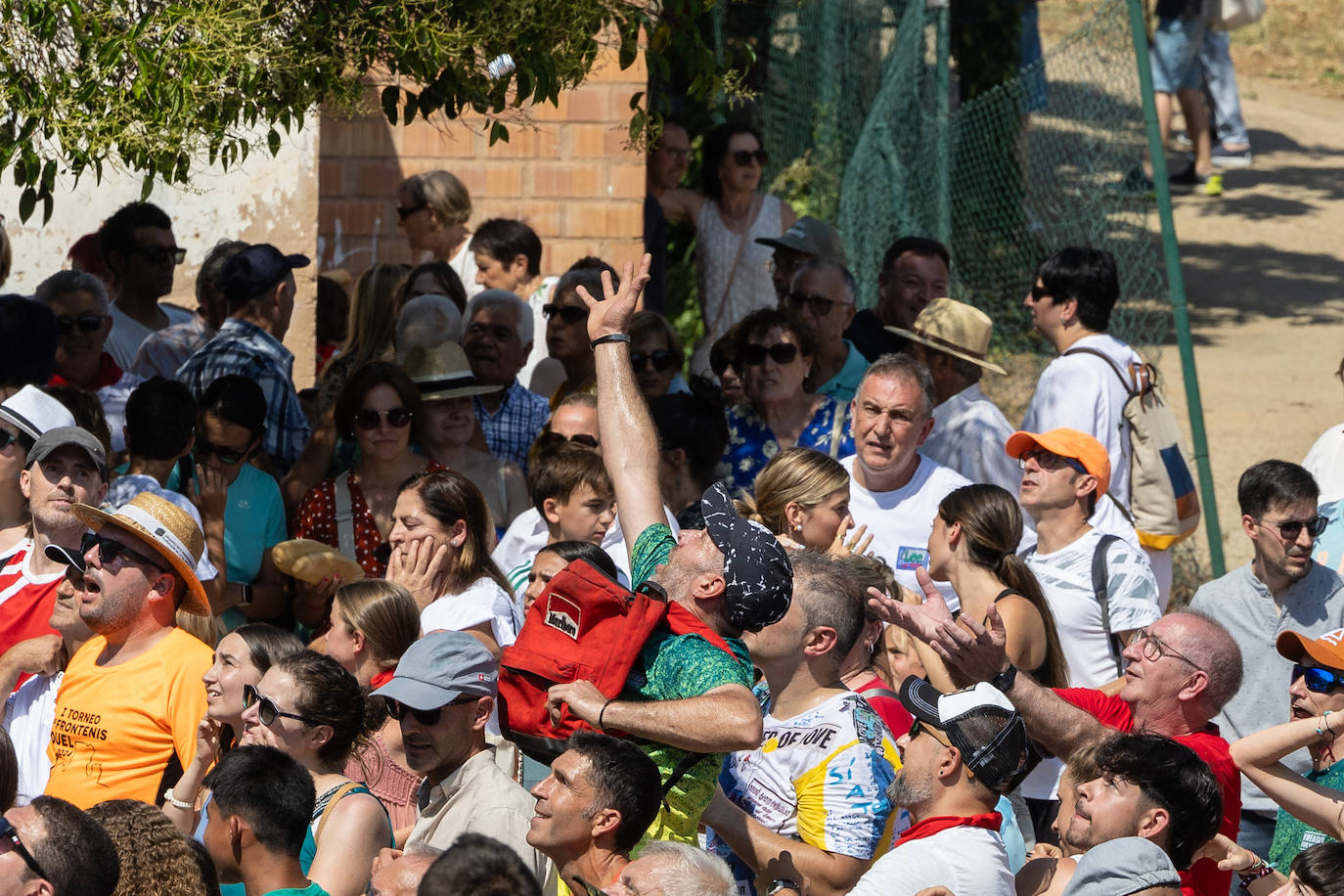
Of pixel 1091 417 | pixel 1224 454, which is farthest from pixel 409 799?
pixel 1224 454

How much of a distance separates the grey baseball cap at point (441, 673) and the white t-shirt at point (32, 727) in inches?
45.3

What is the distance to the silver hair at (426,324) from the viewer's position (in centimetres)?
680

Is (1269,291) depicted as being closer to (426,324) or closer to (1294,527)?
(1294,527)

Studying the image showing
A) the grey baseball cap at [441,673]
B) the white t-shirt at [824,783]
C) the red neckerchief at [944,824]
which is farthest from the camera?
the grey baseball cap at [441,673]

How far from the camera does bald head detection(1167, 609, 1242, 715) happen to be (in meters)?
4.42

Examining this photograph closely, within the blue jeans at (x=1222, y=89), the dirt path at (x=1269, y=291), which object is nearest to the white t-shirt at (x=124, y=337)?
the dirt path at (x=1269, y=291)

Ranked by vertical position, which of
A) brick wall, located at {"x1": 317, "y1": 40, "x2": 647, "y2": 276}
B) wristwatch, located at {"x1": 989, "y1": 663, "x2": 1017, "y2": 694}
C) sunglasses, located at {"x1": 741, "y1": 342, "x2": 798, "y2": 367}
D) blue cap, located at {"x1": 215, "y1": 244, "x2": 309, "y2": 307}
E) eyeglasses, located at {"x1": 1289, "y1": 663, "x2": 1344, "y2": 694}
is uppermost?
brick wall, located at {"x1": 317, "y1": 40, "x2": 647, "y2": 276}

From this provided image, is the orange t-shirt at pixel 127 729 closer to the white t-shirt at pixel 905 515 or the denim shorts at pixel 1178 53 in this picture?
the white t-shirt at pixel 905 515

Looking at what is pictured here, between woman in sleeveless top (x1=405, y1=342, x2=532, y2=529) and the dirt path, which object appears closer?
woman in sleeveless top (x1=405, y1=342, x2=532, y2=529)

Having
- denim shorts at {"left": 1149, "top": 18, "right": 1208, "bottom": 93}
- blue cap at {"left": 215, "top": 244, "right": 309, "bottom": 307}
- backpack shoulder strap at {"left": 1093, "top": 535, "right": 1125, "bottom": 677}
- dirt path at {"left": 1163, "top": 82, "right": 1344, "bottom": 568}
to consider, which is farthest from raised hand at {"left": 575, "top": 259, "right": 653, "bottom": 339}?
denim shorts at {"left": 1149, "top": 18, "right": 1208, "bottom": 93}

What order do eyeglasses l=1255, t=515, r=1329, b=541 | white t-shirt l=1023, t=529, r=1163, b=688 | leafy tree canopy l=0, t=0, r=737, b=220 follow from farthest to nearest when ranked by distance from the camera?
eyeglasses l=1255, t=515, r=1329, b=541 < white t-shirt l=1023, t=529, r=1163, b=688 < leafy tree canopy l=0, t=0, r=737, b=220

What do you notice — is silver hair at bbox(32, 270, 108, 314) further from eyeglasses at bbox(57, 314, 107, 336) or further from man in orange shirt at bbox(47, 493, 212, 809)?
man in orange shirt at bbox(47, 493, 212, 809)

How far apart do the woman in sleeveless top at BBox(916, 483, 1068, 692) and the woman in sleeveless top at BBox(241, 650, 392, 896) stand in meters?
1.69

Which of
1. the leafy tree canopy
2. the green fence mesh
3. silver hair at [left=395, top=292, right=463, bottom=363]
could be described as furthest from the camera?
the green fence mesh
